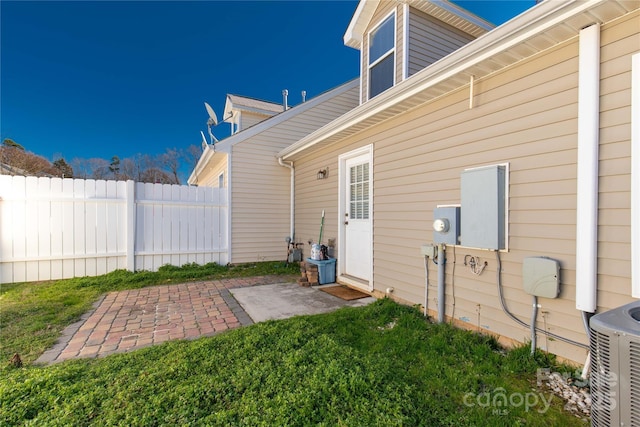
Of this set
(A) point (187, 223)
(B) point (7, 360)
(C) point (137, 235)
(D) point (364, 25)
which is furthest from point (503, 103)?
(C) point (137, 235)

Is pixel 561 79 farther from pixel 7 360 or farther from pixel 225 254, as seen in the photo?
pixel 225 254

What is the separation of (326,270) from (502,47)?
13.4 ft

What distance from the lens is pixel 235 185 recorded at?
6754mm

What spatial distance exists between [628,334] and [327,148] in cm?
502

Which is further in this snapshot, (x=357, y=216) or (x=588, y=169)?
(x=357, y=216)

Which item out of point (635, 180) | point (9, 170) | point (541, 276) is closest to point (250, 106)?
point (541, 276)

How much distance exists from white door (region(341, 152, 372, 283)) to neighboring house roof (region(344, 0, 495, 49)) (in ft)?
9.80

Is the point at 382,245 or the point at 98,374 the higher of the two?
the point at 382,245

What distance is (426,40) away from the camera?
5.10 metres

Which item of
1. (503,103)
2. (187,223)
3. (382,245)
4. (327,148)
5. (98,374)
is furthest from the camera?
(187,223)

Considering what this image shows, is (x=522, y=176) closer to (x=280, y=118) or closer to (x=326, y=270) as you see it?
(x=326, y=270)

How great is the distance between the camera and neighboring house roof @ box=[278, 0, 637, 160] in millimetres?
1932

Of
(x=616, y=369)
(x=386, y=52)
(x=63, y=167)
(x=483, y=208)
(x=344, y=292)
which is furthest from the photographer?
(x=63, y=167)

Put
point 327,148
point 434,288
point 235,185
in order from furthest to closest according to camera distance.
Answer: point 235,185
point 327,148
point 434,288
